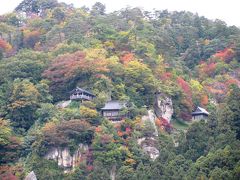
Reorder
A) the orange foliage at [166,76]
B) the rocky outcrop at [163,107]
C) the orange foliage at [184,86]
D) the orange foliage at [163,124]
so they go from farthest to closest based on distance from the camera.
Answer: the orange foliage at [184,86]
the orange foliage at [166,76]
the rocky outcrop at [163,107]
the orange foliage at [163,124]

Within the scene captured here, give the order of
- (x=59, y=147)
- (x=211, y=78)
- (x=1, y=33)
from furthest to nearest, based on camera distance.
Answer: (x=1, y=33)
(x=211, y=78)
(x=59, y=147)

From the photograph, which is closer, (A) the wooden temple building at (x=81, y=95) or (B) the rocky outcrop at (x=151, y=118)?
(B) the rocky outcrop at (x=151, y=118)

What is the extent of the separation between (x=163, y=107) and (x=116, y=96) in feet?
18.4

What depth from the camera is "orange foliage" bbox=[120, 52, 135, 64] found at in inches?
2674

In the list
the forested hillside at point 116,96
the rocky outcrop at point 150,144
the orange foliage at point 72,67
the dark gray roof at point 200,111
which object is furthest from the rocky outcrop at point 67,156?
the dark gray roof at point 200,111

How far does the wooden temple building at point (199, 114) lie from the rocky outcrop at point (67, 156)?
15.5 meters

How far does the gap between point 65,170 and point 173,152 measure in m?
9.54

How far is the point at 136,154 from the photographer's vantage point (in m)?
54.9

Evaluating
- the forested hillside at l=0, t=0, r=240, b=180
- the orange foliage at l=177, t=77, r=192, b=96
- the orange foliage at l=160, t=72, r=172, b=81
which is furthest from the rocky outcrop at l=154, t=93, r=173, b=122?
the orange foliage at l=177, t=77, r=192, b=96

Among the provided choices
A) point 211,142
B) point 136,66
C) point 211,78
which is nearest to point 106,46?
point 136,66

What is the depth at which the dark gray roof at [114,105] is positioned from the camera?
59.5m

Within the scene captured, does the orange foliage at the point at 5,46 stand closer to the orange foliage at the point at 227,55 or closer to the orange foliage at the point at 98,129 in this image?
the orange foliage at the point at 98,129

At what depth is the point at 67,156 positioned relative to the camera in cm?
5456

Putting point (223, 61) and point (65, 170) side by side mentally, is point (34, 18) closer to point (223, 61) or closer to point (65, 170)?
point (223, 61)
